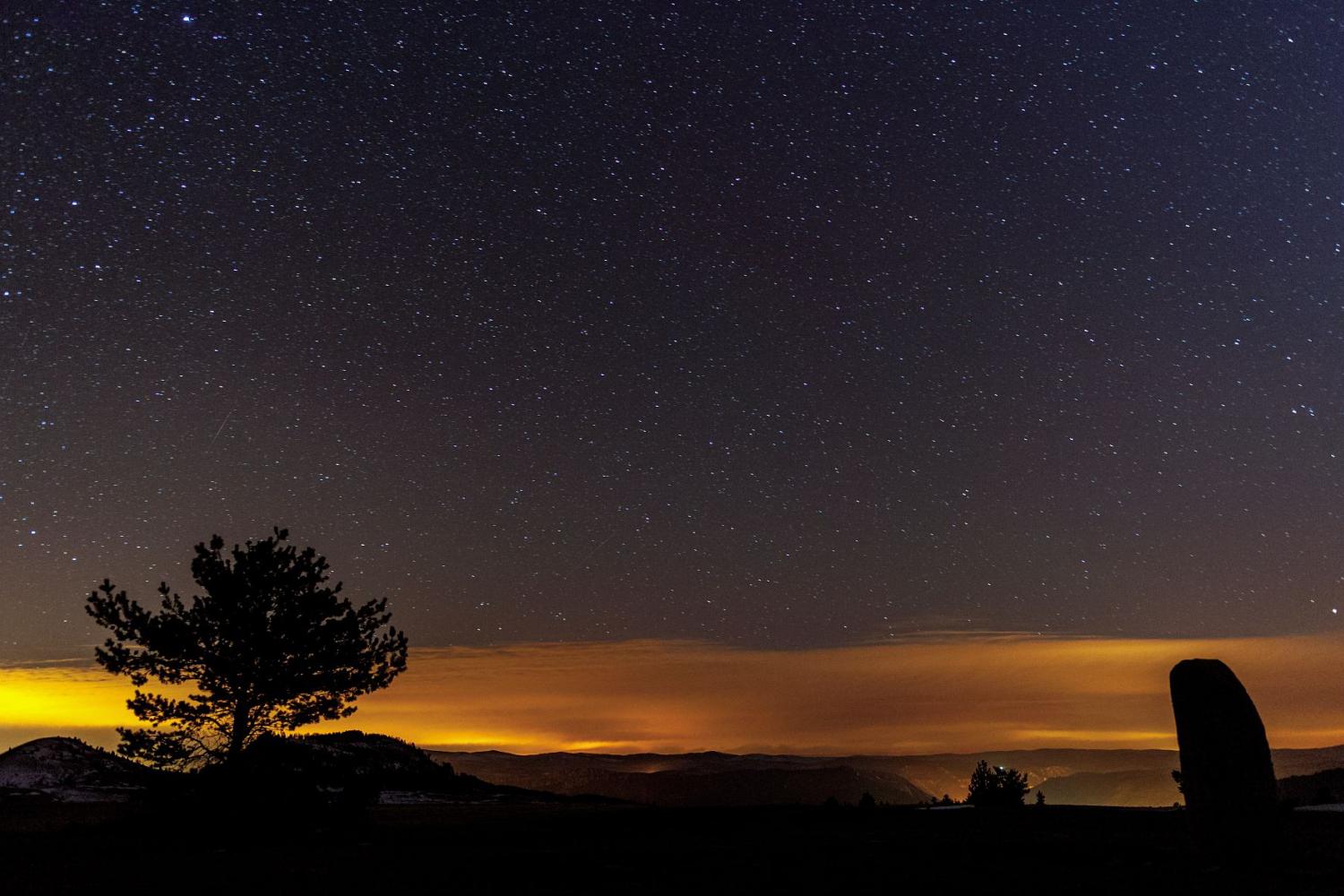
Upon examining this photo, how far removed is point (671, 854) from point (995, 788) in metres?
14.0

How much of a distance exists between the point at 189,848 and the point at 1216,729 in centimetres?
1505

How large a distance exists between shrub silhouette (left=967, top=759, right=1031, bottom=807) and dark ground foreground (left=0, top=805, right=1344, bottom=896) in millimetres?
3472

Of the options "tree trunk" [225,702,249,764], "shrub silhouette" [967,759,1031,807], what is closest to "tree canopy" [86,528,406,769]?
"tree trunk" [225,702,249,764]

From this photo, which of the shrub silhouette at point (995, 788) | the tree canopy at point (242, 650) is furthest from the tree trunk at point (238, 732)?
the shrub silhouette at point (995, 788)

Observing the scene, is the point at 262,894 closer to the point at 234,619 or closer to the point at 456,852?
the point at 456,852

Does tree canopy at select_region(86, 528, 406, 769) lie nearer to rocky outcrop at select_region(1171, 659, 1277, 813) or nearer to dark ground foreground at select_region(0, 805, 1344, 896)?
dark ground foreground at select_region(0, 805, 1344, 896)

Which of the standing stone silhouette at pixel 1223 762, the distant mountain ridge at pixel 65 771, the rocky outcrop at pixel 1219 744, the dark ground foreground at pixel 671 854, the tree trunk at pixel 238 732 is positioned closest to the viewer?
the dark ground foreground at pixel 671 854

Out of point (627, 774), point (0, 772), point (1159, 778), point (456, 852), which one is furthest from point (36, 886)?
point (1159, 778)

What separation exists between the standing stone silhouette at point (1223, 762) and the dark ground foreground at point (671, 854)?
34 cm

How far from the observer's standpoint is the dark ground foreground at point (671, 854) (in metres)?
9.18

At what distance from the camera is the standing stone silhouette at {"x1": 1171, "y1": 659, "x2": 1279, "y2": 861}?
33.6 ft

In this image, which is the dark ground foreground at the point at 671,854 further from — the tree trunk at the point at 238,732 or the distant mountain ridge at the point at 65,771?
the distant mountain ridge at the point at 65,771

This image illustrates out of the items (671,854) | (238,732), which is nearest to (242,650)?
(238,732)

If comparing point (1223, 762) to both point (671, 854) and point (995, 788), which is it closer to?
point (671, 854)
